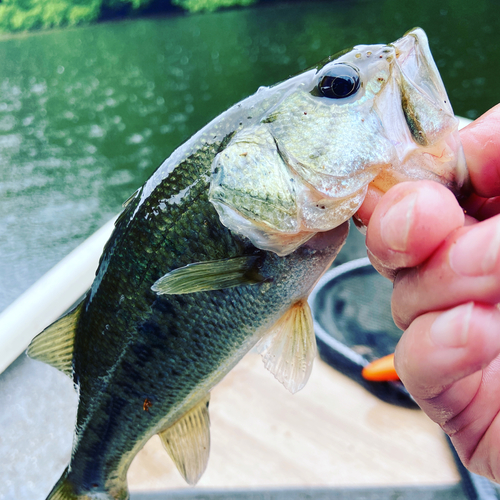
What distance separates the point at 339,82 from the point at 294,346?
67 cm

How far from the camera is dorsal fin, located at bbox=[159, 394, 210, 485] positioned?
1357mm

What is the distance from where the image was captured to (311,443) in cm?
191

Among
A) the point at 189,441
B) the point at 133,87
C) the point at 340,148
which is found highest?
the point at 340,148

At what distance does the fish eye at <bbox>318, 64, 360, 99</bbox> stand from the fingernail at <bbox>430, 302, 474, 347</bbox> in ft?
1.59

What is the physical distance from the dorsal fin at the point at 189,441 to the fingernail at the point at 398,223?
0.84 metres

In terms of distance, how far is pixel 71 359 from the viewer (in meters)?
1.34

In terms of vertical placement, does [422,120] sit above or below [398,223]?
above

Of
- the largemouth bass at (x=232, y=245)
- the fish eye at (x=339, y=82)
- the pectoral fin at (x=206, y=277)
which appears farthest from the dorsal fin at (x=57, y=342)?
the fish eye at (x=339, y=82)

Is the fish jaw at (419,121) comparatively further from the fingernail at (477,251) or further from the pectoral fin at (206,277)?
the pectoral fin at (206,277)

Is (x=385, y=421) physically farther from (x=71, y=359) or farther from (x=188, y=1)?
(x=188, y=1)

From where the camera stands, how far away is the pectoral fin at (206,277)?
98cm

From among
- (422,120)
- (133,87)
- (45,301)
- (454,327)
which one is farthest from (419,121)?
(133,87)

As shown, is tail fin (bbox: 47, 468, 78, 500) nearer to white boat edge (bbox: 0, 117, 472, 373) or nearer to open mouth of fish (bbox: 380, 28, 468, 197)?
white boat edge (bbox: 0, 117, 472, 373)

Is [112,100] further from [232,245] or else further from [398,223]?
[398,223]
